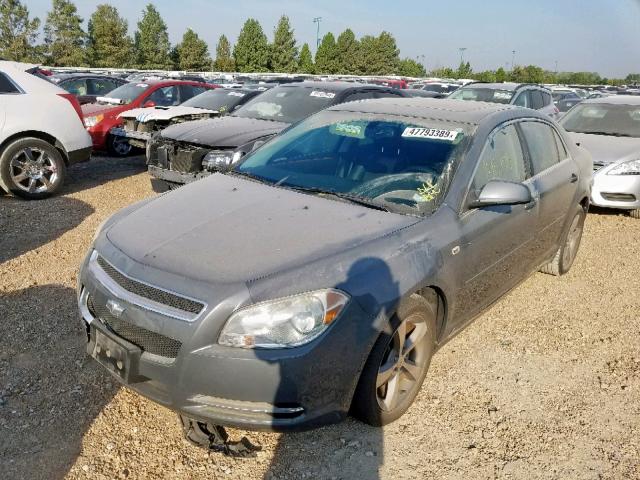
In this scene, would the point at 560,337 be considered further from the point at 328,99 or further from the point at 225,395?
the point at 328,99

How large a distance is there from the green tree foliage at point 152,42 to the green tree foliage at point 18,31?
10.3 metres

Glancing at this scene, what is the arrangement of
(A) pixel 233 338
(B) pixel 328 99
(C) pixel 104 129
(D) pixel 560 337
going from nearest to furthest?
(A) pixel 233 338
(D) pixel 560 337
(B) pixel 328 99
(C) pixel 104 129

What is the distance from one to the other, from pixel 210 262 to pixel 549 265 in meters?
3.64

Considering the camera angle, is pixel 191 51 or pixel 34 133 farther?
pixel 191 51

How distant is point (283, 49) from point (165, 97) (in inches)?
2077

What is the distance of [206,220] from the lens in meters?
2.93

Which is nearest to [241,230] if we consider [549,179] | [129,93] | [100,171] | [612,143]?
[549,179]

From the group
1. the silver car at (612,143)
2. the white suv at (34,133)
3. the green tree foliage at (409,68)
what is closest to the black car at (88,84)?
the white suv at (34,133)

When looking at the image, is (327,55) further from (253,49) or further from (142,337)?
(142,337)

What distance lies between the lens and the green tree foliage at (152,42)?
179 feet

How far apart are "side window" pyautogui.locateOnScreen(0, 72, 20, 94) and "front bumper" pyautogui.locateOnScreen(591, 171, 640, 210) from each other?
746cm

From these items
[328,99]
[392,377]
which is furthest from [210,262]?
[328,99]

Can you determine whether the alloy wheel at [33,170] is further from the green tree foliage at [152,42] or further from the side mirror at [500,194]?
the green tree foliage at [152,42]

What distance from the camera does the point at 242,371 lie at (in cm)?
228
